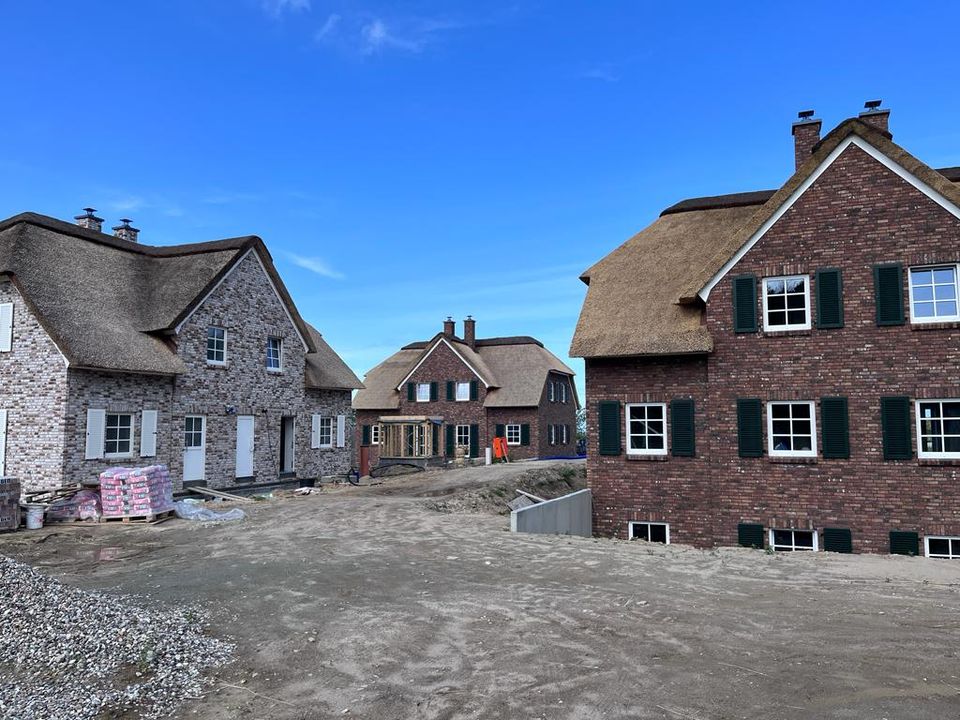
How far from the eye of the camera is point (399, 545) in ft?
41.0

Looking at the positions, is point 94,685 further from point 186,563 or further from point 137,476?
point 137,476

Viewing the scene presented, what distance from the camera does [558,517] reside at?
15.3 meters

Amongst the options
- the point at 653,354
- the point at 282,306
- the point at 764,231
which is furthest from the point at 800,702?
the point at 282,306

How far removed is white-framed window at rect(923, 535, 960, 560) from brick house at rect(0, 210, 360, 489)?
63.1 ft

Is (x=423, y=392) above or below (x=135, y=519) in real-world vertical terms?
above

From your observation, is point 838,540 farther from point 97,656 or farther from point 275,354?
point 275,354

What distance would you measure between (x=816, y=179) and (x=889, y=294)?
312 centimetres

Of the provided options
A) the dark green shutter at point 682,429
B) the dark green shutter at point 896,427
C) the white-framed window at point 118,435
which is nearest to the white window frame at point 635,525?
the dark green shutter at point 682,429

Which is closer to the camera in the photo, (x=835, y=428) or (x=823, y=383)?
(x=835, y=428)

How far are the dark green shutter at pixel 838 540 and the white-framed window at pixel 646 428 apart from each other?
3.97 meters

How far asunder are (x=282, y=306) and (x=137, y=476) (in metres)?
9.89

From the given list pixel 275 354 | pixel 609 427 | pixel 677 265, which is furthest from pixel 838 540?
pixel 275 354

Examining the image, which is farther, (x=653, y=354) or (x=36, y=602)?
(x=653, y=354)

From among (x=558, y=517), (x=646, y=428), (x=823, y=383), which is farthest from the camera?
(x=646, y=428)
